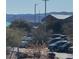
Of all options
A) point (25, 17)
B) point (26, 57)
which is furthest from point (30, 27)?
point (26, 57)

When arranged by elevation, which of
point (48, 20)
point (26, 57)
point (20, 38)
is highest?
point (48, 20)

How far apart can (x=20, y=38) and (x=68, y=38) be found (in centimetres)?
64

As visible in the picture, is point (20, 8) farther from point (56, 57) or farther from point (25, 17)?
point (56, 57)

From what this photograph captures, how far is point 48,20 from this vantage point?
399 cm

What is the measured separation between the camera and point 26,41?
13.1 feet

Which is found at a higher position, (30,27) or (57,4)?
(57,4)

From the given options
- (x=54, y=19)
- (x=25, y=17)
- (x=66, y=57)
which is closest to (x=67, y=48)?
(x=66, y=57)

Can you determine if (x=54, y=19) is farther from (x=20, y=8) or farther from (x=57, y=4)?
(x=20, y=8)

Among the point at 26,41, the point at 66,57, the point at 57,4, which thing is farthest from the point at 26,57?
the point at 57,4

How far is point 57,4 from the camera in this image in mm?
3971

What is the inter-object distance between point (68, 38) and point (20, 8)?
760 mm

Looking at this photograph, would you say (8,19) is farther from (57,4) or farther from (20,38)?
(57,4)

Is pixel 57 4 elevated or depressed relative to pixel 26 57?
elevated

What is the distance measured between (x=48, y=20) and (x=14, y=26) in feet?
1.52
